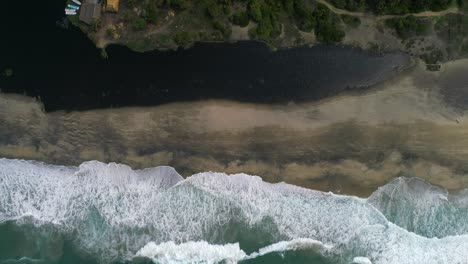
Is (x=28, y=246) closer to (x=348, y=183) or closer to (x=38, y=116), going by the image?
(x=38, y=116)

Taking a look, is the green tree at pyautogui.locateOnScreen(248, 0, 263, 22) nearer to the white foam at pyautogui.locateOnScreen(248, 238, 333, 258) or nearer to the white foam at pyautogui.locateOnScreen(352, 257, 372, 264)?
the white foam at pyautogui.locateOnScreen(248, 238, 333, 258)

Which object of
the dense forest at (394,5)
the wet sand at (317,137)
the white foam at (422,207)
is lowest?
the white foam at (422,207)

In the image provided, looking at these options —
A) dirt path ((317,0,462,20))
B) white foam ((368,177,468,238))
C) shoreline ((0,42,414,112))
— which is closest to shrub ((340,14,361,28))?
dirt path ((317,0,462,20))

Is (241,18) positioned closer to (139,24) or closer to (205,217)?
(139,24)

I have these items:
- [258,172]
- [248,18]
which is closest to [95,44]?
[248,18]

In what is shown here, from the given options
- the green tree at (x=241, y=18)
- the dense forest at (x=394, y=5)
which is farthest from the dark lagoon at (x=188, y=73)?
the dense forest at (x=394, y=5)

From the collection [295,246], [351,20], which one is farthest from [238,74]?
[295,246]

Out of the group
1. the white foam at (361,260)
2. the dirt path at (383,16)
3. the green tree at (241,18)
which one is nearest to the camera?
the white foam at (361,260)

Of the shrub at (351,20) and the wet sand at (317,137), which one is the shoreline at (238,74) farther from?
the shrub at (351,20)
